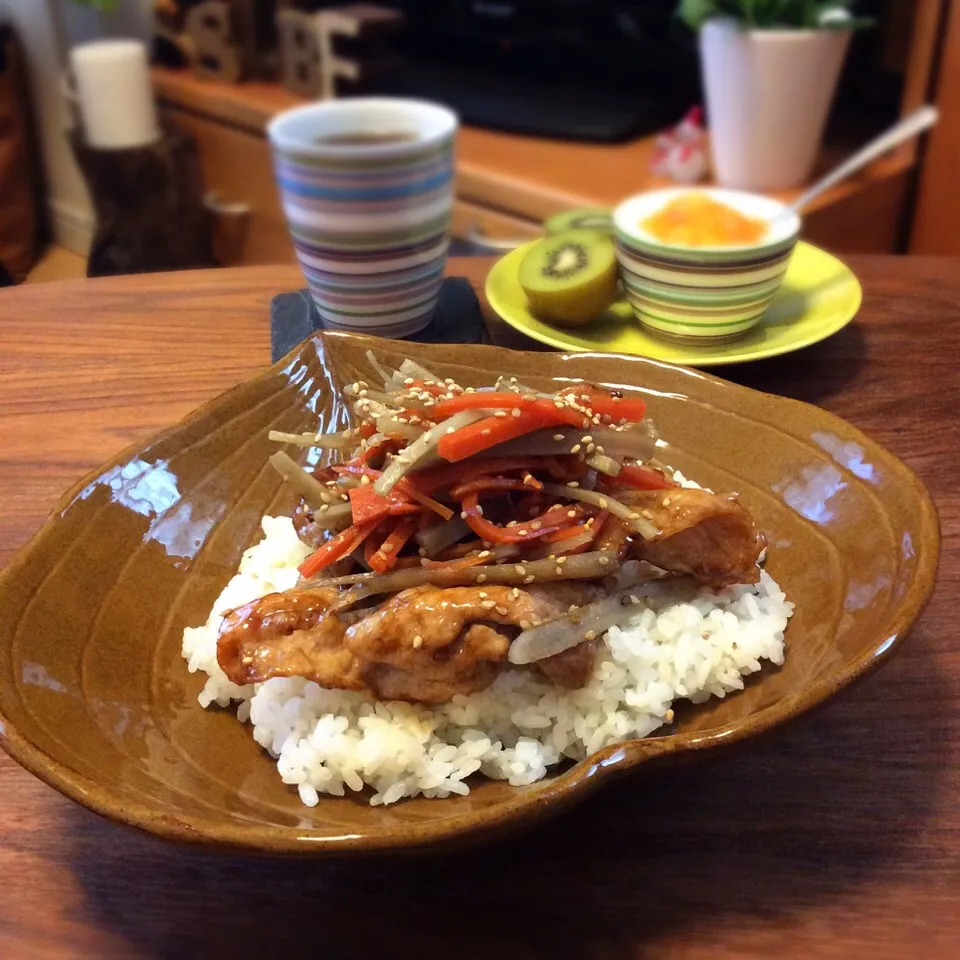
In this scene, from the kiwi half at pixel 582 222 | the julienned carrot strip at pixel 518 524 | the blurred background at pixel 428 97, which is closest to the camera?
the julienned carrot strip at pixel 518 524

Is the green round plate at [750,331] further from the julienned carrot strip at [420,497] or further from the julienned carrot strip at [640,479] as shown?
the julienned carrot strip at [420,497]

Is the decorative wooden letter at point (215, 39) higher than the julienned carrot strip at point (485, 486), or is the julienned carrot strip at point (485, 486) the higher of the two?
the julienned carrot strip at point (485, 486)

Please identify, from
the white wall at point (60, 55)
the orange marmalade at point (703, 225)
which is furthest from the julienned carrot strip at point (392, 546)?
the white wall at point (60, 55)

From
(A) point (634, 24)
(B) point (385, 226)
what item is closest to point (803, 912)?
(B) point (385, 226)

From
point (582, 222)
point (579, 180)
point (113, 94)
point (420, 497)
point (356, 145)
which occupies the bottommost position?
point (579, 180)

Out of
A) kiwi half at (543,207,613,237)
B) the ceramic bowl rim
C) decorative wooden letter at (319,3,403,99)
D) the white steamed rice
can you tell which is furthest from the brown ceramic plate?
decorative wooden letter at (319,3,403,99)

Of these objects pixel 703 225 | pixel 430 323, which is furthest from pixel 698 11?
pixel 430 323

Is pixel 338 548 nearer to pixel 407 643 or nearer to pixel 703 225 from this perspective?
pixel 407 643
